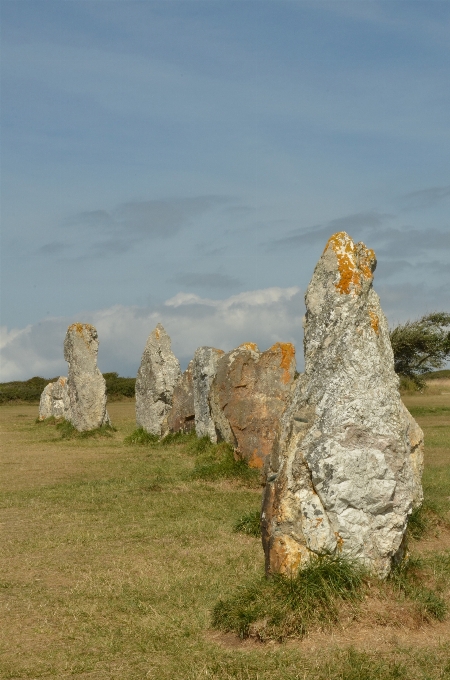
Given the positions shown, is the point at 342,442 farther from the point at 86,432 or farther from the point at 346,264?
the point at 86,432

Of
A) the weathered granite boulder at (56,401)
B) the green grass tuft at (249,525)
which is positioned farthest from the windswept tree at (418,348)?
the green grass tuft at (249,525)

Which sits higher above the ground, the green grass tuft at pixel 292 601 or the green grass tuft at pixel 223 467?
the green grass tuft at pixel 223 467

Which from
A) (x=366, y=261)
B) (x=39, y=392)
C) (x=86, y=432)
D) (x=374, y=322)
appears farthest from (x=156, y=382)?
(x=39, y=392)

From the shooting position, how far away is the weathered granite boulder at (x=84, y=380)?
24703 mm

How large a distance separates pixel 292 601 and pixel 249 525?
3.76 metres

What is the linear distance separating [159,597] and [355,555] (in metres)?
1.93

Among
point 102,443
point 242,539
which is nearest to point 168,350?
point 102,443

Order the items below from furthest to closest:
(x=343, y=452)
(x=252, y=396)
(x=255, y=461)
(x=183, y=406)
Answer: (x=183, y=406), (x=252, y=396), (x=255, y=461), (x=343, y=452)

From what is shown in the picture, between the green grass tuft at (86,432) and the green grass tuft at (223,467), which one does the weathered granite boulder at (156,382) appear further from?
the green grass tuft at (223,467)

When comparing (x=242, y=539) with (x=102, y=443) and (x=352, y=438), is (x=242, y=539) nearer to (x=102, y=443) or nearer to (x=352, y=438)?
(x=352, y=438)

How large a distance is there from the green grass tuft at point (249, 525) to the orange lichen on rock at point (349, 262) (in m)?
3.71

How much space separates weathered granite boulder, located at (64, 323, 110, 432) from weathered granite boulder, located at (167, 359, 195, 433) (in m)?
3.10

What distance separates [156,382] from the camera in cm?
2375

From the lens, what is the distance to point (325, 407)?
7.54m
